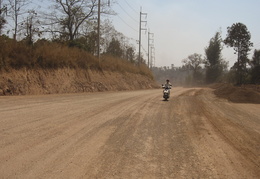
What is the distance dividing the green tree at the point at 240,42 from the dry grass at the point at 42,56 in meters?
33.1

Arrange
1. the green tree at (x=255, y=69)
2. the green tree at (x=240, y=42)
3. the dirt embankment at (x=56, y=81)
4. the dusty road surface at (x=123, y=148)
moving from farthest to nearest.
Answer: the green tree at (x=240, y=42) → the green tree at (x=255, y=69) → the dirt embankment at (x=56, y=81) → the dusty road surface at (x=123, y=148)

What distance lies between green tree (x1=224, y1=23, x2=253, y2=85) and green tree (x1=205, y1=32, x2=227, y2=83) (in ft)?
67.4

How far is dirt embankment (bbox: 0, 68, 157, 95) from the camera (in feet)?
54.8

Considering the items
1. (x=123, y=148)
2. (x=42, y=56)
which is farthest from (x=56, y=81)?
(x=123, y=148)

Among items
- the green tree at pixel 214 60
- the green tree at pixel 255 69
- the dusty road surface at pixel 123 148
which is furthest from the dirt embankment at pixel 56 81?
the green tree at pixel 214 60

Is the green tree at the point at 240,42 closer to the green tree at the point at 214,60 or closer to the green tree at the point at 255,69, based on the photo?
the green tree at the point at 255,69

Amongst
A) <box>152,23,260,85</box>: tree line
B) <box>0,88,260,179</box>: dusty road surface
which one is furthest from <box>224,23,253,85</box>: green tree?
<box>0,88,260,179</box>: dusty road surface

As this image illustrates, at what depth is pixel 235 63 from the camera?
50469 millimetres

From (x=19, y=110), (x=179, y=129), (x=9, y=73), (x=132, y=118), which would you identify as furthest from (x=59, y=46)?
(x=179, y=129)

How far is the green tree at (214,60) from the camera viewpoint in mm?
70188

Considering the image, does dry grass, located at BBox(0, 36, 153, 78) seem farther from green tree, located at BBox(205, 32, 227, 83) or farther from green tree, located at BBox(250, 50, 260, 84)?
green tree, located at BBox(205, 32, 227, 83)

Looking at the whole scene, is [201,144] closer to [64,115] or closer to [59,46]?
[64,115]

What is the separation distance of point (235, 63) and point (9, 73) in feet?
154

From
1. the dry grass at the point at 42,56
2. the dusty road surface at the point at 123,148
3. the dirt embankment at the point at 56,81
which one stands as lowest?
the dusty road surface at the point at 123,148
